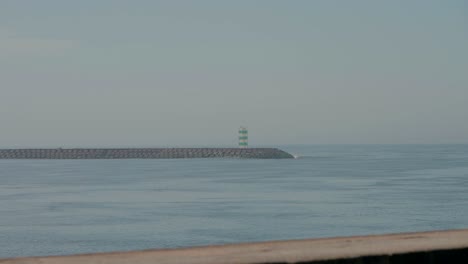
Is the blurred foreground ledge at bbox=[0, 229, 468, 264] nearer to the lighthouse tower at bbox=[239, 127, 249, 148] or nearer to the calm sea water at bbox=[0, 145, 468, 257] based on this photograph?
the calm sea water at bbox=[0, 145, 468, 257]

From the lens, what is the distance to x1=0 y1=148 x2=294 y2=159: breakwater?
147125 mm

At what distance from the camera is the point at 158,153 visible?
496 feet

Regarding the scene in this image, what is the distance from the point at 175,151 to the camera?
150 metres

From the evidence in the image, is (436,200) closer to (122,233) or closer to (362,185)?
(362,185)

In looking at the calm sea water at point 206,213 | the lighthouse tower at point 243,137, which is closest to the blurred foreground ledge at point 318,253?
the calm sea water at point 206,213

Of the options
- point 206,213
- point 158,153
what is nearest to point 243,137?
point 158,153

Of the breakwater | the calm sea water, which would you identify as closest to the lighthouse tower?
the breakwater

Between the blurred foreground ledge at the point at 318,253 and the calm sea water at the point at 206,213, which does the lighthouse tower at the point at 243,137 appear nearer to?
the calm sea water at the point at 206,213

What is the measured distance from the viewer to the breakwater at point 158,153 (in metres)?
147

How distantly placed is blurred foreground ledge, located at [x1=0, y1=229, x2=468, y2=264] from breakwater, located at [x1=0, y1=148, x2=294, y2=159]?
461ft

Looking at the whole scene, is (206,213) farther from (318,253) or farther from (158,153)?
(158,153)

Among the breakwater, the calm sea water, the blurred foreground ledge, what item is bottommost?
the breakwater

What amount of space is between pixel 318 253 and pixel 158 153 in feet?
488

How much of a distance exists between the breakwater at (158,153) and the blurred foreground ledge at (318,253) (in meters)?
141
